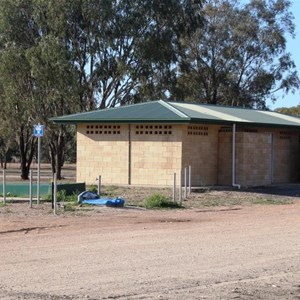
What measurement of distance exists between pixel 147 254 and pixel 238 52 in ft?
161

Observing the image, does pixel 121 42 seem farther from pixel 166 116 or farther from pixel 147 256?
pixel 147 256

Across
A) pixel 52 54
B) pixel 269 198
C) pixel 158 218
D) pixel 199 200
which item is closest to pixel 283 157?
pixel 269 198

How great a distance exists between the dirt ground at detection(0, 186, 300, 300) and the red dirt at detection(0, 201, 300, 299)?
0.05 feet

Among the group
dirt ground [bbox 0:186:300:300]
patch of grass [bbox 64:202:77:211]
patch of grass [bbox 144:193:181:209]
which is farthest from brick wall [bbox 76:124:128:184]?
dirt ground [bbox 0:186:300:300]

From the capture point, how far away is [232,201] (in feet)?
86.1

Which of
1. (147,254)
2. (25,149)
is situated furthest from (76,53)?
(147,254)

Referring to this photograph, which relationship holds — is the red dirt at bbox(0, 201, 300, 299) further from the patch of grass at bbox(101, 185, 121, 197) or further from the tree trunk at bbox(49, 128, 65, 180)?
the tree trunk at bbox(49, 128, 65, 180)

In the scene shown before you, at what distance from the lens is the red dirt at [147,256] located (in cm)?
962

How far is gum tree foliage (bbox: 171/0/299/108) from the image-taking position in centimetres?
5988

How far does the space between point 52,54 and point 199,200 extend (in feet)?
66.3

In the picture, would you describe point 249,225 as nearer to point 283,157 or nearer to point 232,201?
point 232,201

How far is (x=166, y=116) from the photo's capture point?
30438 millimetres

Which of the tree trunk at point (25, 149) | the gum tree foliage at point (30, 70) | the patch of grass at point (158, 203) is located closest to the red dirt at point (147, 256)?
→ the patch of grass at point (158, 203)

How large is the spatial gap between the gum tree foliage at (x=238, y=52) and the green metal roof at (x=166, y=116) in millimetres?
24028
